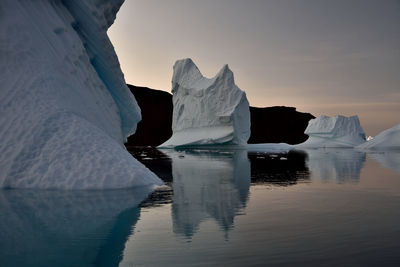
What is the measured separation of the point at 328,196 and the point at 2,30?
8.35m

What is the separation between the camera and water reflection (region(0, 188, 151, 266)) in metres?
3.48

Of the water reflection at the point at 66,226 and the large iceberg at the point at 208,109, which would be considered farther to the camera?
the large iceberg at the point at 208,109

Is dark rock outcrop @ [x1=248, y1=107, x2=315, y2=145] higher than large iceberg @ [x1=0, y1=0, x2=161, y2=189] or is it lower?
higher

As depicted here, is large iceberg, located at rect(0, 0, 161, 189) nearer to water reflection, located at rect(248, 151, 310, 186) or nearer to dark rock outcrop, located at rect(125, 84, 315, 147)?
water reflection, located at rect(248, 151, 310, 186)

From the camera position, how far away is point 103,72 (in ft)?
38.3

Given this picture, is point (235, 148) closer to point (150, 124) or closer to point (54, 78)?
point (54, 78)

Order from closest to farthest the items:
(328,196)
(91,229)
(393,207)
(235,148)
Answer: (91,229)
(393,207)
(328,196)
(235,148)

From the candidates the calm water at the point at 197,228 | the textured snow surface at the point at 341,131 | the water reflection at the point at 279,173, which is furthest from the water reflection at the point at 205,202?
the textured snow surface at the point at 341,131

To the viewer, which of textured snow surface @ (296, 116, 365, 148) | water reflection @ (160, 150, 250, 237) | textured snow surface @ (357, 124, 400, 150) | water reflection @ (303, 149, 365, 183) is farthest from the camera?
textured snow surface @ (296, 116, 365, 148)

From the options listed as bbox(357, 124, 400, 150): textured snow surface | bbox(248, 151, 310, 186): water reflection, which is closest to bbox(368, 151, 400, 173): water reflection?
bbox(248, 151, 310, 186): water reflection

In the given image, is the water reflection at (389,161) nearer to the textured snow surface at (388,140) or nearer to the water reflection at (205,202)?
the textured snow surface at (388,140)

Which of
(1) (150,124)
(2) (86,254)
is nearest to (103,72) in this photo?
(2) (86,254)

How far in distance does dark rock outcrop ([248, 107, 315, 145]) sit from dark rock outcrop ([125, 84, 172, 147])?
22294 mm

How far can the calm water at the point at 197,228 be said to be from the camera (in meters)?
3.47
